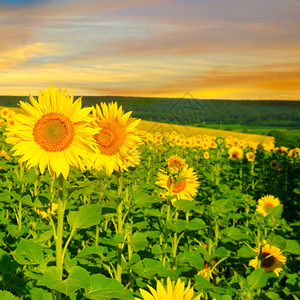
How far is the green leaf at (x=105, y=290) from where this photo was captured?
2.02 metres

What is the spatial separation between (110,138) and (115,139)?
0.04 m

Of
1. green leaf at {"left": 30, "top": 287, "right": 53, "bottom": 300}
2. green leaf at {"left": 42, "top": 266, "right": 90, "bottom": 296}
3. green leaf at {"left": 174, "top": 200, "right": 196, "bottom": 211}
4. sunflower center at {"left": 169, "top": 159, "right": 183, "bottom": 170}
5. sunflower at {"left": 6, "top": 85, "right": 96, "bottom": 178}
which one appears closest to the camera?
green leaf at {"left": 42, "top": 266, "right": 90, "bottom": 296}

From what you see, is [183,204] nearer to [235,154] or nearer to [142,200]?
[142,200]

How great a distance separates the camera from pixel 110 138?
126 inches

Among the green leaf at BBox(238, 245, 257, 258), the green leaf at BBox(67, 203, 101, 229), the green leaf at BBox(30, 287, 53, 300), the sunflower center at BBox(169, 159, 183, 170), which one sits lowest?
the green leaf at BBox(30, 287, 53, 300)

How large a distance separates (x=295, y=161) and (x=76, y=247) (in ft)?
25.8

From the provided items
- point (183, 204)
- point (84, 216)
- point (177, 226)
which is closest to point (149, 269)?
point (177, 226)

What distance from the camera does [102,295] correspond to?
2.04m

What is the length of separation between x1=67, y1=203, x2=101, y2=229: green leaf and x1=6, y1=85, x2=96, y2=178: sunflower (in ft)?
0.82

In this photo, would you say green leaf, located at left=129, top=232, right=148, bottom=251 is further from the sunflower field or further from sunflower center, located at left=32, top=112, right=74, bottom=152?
sunflower center, located at left=32, top=112, right=74, bottom=152

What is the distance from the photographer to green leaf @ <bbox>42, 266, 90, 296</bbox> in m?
1.92

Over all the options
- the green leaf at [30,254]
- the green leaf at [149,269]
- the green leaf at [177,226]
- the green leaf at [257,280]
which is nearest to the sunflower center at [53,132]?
the green leaf at [30,254]

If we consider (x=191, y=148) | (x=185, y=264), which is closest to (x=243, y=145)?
(x=191, y=148)

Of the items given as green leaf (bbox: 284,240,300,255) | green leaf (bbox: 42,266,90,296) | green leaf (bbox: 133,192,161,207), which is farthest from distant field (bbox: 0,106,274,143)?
green leaf (bbox: 284,240,300,255)
